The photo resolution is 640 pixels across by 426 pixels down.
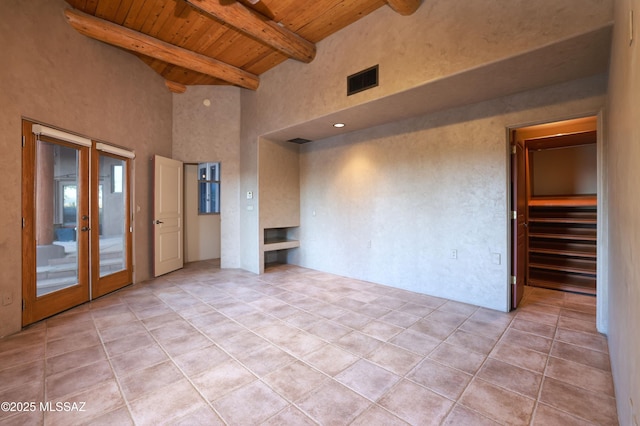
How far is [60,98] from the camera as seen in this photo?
344cm

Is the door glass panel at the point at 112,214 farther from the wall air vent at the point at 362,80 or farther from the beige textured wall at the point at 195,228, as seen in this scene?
the wall air vent at the point at 362,80

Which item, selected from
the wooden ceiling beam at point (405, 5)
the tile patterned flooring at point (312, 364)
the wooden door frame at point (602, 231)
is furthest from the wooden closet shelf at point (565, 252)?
the wooden ceiling beam at point (405, 5)

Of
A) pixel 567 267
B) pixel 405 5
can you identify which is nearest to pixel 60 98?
pixel 405 5

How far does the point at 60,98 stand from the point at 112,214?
165cm

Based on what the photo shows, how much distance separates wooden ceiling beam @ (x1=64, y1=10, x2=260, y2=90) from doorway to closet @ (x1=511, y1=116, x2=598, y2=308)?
4.36m

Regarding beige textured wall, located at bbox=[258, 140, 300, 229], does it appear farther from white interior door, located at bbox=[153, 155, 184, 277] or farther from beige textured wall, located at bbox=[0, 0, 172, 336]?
beige textured wall, located at bbox=[0, 0, 172, 336]

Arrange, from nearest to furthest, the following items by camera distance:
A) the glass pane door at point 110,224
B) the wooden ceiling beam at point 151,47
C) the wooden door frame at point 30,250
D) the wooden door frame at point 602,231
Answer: the wooden door frame at point 602,231, the wooden door frame at point 30,250, the wooden ceiling beam at point 151,47, the glass pane door at point 110,224

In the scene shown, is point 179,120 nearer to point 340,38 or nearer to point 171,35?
point 171,35

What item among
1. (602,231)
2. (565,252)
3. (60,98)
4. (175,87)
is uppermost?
(175,87)

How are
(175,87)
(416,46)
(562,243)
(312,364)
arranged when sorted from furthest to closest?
(175,87) < (562,243) < (416,46) < (312,364)

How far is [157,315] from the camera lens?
3400 millimetres

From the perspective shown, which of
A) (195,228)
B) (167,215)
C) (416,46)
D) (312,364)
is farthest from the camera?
(195,228)

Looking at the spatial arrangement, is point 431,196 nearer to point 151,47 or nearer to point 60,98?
point 151,47

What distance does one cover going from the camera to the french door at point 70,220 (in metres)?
3.12
